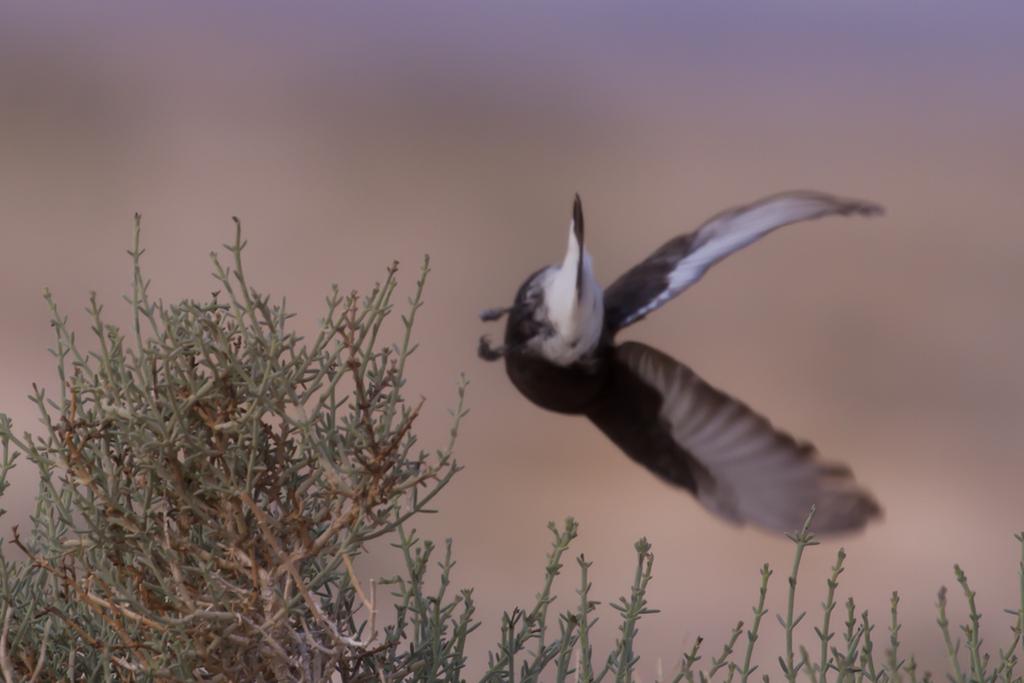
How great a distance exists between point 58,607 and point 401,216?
44.5 feet

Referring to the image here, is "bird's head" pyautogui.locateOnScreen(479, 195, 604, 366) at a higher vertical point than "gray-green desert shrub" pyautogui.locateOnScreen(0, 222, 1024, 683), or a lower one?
higher

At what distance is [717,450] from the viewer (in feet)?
6.79

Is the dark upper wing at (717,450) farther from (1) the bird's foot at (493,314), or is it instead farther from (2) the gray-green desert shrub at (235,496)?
(2) the gray-green desert shrub at (235,496)

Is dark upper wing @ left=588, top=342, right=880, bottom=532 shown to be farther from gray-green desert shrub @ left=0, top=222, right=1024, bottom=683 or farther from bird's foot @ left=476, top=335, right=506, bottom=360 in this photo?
gray-green desert shrub @ left=0, top=222, right=1024, bottom=683

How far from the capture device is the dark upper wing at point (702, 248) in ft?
6.75

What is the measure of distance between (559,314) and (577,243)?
15cm

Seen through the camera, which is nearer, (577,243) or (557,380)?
(577,243)

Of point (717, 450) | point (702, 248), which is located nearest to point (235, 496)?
point (717, 450)

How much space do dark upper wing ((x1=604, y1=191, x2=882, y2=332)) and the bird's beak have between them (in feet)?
0.52

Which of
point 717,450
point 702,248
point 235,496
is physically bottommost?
point 235,496

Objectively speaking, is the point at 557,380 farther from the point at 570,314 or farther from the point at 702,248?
the point at 702,248

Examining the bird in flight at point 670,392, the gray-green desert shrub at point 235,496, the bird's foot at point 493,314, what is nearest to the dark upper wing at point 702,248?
the bird in flight at point 670,392

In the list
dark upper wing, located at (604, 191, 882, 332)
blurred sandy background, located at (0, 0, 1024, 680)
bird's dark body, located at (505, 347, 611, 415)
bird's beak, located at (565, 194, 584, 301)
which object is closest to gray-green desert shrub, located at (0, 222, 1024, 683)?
bird's beak, located at (565, 194, 584, 301)

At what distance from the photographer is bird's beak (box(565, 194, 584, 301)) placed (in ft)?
5.92
